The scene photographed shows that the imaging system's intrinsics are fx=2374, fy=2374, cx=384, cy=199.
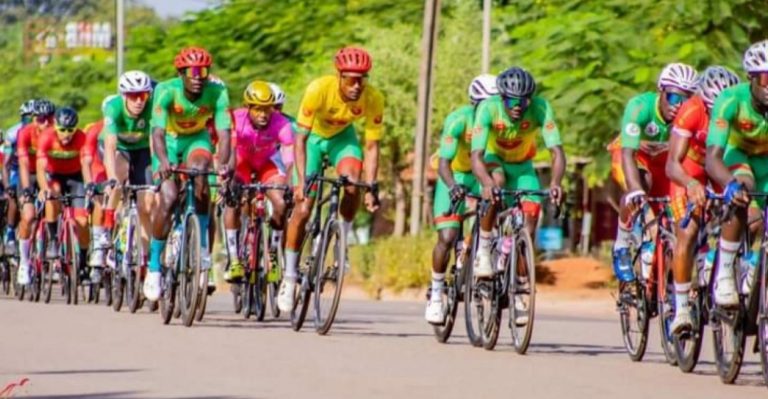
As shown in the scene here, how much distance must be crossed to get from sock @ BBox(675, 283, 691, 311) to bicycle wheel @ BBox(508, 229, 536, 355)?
1.62 meters

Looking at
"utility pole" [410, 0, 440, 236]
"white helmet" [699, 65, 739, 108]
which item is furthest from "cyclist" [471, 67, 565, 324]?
"utility pole" [410, 0, 440, 236]

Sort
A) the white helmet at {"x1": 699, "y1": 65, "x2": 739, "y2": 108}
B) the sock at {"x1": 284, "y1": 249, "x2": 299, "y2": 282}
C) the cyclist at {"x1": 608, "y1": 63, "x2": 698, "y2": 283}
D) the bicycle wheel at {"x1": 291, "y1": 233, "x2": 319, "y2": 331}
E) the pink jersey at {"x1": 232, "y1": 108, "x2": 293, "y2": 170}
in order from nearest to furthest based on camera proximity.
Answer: the white helmet at {"x1": 699, "y1": 65, "x2": 739, "y2": 108}, the cyclist at {"x1": 608, "y1": 63, "x2": 698, "y2": 283}, the bicycle wheel at {"x1": 291, "y1": 233, "x2": 319, "y2": 331}, the sock at {"x1": 284, "y1": 249, "x2": 299, "y2": 282}, the pink jersey at {"x1": 232, "y1": 108, "x2": 293, "y2": 170}

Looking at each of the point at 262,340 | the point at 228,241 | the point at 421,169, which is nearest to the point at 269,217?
the point at 228,241

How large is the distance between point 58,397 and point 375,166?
6.68m

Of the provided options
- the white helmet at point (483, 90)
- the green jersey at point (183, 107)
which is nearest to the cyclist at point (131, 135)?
the green jersey at point (183, 107)

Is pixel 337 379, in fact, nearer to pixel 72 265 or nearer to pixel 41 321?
pixel 41 321

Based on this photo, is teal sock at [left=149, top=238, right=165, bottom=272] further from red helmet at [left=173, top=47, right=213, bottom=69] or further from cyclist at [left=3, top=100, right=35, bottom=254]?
cyclist at [left=3, top=100, right=35, bottom=254]

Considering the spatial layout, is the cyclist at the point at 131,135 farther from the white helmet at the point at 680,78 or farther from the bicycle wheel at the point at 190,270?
the white helmet at the point at 680,78

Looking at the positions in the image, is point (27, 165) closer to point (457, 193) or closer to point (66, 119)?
Result: point (66, 119)

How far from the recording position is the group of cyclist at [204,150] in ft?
61.2

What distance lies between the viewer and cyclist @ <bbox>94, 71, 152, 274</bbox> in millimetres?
21578

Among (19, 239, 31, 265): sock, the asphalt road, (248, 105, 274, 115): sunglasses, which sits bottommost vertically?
the asphalt road

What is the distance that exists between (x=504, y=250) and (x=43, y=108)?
1045 cm

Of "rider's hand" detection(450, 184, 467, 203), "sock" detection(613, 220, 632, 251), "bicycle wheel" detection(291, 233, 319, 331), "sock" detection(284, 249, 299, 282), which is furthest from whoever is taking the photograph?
"sock" detection(284, 249, 299, 282)
